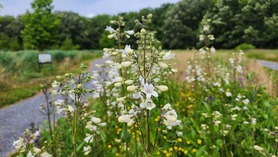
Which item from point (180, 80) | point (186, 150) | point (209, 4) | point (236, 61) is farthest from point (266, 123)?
point (209, 4)

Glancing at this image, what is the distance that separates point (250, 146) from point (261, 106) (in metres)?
2.07

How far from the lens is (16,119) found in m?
6.32

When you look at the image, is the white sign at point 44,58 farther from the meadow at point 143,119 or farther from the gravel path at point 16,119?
the meadow at point 143,119

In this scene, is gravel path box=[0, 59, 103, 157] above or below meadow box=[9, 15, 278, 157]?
below

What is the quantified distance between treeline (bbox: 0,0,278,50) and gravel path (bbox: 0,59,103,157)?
14.1 metres

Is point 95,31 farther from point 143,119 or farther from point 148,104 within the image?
point 148,104

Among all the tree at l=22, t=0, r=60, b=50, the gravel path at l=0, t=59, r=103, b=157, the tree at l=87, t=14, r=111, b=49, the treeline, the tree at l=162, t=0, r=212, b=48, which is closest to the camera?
the gravel path at l=0, t=59, r=103, b=157

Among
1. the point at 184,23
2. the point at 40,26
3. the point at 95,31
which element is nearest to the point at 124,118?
the point at 40,26

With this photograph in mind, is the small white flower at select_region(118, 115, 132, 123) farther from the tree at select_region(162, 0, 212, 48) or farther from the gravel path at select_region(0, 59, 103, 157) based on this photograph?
the tree at select_region(162, 0, 212, 48)

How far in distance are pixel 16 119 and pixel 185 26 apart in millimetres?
39392

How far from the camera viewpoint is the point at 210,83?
17.4 feet

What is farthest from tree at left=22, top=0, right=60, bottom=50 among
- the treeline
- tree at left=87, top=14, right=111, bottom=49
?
tree at left=87, top=14, right=111, bottom=49

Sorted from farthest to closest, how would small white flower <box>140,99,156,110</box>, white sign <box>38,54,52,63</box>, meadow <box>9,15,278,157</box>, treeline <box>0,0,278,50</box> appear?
treeline <box>0,0,278,50</box>, white sign <box>38,54,52,63</box>, meadow <box>9,15,278,157</box>, small white flower <box>140,99,156,110</box>

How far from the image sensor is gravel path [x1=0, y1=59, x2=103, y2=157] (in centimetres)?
460
